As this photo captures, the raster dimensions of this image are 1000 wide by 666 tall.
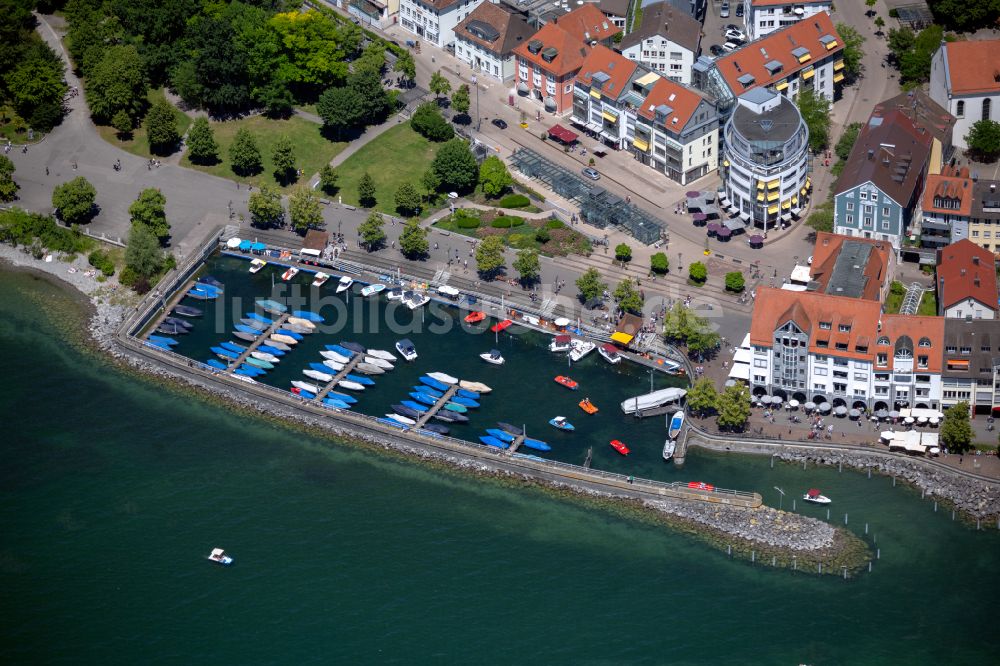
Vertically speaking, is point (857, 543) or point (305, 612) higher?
point (857, 543)

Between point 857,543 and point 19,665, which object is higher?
point 857,543

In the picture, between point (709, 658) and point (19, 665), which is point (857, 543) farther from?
point (19, 665)

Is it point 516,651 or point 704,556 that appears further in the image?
point 704,556

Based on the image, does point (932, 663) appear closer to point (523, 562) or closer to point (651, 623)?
point (651, 623)

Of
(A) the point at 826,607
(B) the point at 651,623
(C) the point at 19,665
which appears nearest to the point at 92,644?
(C) the point at 19,665

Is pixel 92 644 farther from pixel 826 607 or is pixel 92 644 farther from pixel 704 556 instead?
pixel 826 607

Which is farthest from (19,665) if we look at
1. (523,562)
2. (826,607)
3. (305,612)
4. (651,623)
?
(826,607)

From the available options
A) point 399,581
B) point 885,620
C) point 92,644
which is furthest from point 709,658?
point 92,644
